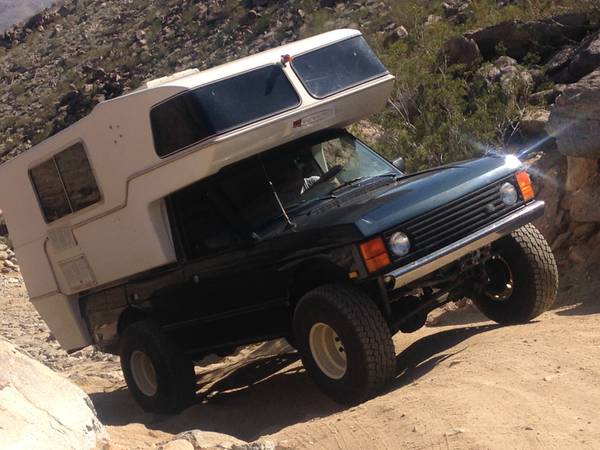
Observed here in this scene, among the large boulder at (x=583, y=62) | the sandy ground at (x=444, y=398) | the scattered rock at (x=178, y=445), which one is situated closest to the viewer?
the sandy ground at (x=444, y=398)

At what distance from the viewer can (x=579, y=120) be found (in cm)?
909

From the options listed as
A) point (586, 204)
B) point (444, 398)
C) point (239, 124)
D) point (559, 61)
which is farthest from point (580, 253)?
point (559, 61)

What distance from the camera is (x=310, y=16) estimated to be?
29078 millimetres

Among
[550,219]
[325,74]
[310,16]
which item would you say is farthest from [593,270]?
[310,16]

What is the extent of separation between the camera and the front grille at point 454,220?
6.50 m

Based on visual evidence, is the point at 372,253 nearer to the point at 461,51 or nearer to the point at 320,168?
the point at 320,168

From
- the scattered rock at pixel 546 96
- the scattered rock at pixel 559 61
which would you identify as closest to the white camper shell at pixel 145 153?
the scattered rock at pixel 546 96

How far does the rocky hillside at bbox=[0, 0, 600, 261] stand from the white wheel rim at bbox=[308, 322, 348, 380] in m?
3.65

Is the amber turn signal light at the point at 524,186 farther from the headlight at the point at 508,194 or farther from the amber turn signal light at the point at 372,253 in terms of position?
the amber turn signal light at the point at 372,253

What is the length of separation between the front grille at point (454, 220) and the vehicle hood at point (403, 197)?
1.8 inches

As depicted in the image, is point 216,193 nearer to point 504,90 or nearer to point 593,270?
point 593,270

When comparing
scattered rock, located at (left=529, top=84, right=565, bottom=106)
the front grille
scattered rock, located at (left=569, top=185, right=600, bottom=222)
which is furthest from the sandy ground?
scattered rock, located at (left=529, top=84, right=565, bottom=106)

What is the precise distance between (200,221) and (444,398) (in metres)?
2.78

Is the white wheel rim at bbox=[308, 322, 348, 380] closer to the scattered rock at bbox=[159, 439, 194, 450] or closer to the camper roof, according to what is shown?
the scattered rock at bbox=[159, 439, 194, 450]
